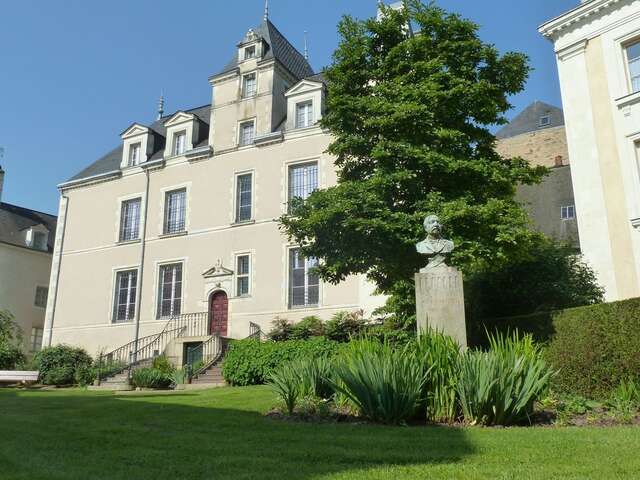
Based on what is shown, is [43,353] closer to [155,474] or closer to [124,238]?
[124,238]

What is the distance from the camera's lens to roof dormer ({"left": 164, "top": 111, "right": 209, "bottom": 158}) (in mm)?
25875

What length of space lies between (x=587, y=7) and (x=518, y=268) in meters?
8.55

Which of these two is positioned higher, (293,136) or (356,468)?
(293,136)

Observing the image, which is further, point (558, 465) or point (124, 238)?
point (124, 238)

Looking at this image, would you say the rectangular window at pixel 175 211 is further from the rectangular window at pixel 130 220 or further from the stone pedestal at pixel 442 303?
the stone pedestal at pixel 442 303

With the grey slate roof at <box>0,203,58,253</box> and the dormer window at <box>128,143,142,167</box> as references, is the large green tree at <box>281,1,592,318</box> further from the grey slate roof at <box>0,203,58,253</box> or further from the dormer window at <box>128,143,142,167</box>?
the grey slate roof at <box>0,203,58,253</box>

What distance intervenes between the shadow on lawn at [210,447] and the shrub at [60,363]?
13655 millimetres

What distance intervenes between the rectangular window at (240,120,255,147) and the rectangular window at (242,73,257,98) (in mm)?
1308

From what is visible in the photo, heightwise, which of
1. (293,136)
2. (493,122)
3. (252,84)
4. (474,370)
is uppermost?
(252,84)

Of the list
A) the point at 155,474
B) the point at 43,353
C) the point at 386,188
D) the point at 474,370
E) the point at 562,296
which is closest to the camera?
the point at 155,474

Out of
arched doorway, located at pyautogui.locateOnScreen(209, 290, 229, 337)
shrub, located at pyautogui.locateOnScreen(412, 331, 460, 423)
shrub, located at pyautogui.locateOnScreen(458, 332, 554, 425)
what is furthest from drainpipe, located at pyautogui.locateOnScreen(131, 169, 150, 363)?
shrub, located at pyautogui.locateOnScreen(458, 332, 554, 425)

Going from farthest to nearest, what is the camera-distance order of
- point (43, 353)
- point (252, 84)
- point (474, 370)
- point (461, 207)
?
1. point (252, 84)
2. point (43, 353)
3. point (461, 207)
4. point (474, 370)

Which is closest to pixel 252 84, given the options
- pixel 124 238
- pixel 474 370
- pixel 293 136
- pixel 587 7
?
pixel 293 136

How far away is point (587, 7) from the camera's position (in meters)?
16.8
